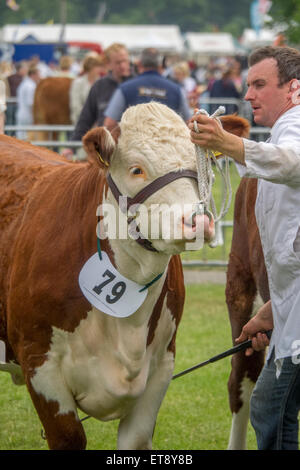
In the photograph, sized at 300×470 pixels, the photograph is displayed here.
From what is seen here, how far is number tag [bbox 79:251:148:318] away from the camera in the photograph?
12.8ft

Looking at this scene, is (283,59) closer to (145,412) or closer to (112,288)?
(112,288)

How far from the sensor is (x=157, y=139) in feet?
11.8

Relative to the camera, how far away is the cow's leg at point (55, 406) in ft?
13.2

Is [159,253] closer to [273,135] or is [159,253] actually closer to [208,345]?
[273,135]

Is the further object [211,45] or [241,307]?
[211,45]

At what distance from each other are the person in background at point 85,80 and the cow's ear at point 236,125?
31.6 ft

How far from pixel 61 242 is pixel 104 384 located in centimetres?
67

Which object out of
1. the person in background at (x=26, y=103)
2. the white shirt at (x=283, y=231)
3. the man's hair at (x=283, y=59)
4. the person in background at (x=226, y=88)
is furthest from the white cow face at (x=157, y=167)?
the person in background at (x=226, y=88)

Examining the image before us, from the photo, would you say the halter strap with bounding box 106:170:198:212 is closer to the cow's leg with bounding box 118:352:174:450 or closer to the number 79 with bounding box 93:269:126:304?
the number 79 with bounding box 93:269:126:304

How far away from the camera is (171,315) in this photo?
14.0 feet

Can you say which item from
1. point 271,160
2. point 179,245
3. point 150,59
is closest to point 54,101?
point 150,59

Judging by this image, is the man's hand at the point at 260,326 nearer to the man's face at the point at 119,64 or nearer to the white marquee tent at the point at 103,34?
the man's face at the point at 119,64

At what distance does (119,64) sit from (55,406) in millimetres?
6412

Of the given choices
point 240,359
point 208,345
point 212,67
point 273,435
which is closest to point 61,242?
point 273,435
